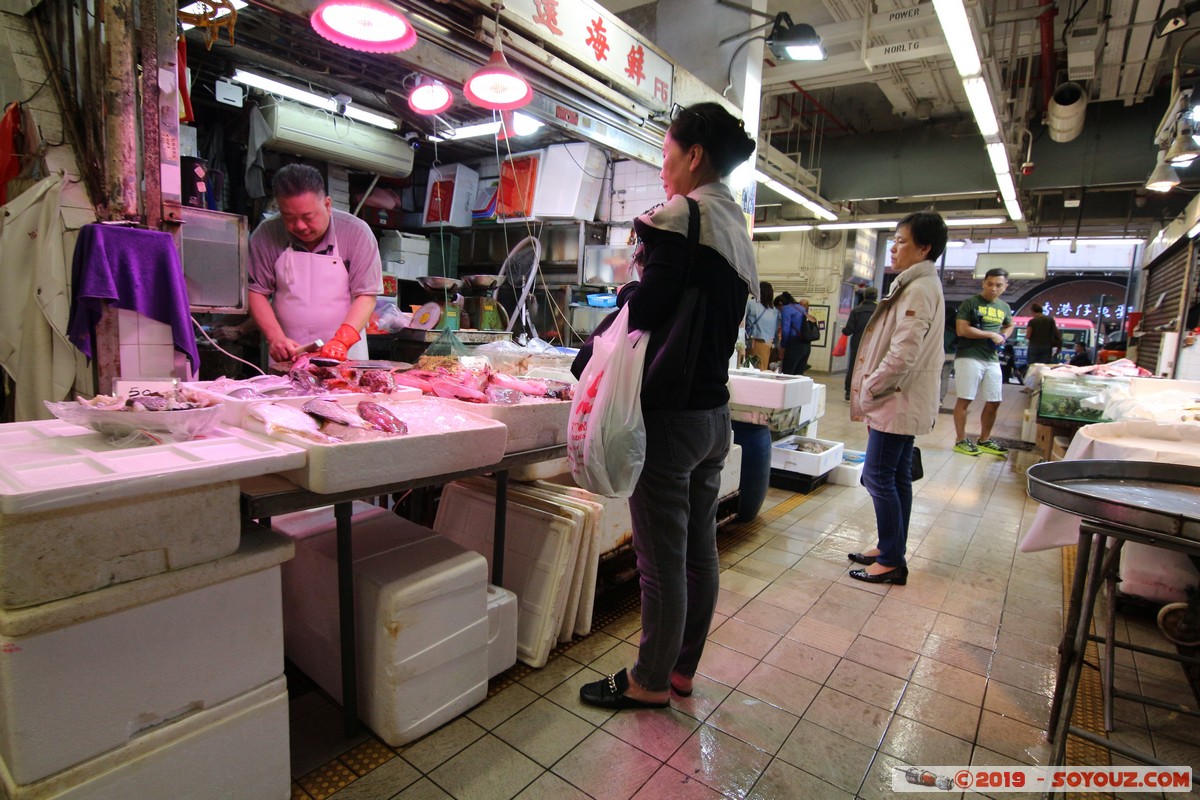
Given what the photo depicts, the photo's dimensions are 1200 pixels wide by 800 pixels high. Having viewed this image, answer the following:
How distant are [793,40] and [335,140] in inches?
175

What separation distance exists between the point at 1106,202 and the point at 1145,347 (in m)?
4.28

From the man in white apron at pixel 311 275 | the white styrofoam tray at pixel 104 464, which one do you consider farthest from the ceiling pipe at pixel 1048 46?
the white styrofoam tray at pixel 104 464

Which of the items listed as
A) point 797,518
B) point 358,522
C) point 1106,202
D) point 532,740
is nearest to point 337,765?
point 532,740

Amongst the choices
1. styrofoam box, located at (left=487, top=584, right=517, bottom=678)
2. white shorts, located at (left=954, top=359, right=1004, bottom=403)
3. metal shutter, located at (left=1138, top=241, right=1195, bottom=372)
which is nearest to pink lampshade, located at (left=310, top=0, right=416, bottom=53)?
styrofoam box, located at (left=487, top=584, right=517, bottom=678)

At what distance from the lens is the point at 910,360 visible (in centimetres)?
315

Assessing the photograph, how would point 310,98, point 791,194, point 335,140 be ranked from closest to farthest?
point 310,98, point 335,140, point 791,194

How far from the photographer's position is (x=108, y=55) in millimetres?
2303

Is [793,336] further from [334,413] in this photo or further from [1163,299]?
[334,413]

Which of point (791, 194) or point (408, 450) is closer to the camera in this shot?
point (408, 450)

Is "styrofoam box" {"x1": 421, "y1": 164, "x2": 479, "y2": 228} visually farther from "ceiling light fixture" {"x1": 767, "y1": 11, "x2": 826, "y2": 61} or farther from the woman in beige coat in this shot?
the woman in beige coat

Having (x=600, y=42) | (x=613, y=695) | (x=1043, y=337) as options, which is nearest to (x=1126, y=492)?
(x=613, y=695)

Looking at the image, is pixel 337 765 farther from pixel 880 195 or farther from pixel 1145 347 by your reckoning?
pixel 1145 347

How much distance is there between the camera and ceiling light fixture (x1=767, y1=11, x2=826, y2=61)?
4.75 metres

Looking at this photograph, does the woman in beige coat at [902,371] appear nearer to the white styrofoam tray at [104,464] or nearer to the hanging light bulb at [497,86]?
the hanging light bulb at [497,86]
